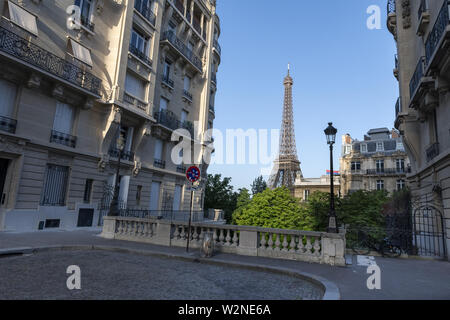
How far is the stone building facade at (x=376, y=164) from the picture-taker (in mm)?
44188

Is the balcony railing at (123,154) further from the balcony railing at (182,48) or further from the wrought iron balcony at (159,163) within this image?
the balcony railing at (182,48)

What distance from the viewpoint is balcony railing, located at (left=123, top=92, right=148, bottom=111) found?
18.3 m

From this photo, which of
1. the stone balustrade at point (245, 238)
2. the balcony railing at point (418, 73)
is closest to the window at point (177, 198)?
the stone balustrade at point (245, 238)

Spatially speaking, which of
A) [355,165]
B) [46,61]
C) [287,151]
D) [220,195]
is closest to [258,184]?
[287,151]

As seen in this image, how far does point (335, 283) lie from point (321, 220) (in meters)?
10.0

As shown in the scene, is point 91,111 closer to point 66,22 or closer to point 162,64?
point 66,22

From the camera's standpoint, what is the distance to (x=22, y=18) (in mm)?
12664

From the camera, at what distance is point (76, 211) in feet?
50.3

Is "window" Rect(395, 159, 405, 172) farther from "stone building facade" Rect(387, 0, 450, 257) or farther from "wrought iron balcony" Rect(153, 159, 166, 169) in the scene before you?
"wrought iron balcony" Rect(153, 159, 166, 169)

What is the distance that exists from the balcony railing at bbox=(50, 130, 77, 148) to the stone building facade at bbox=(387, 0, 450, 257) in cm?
1772

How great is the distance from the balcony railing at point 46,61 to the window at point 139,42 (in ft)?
15.9

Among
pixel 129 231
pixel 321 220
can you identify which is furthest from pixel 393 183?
pixel 129 231

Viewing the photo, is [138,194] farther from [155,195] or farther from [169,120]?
[169,120]

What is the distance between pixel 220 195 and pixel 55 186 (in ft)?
71.0
